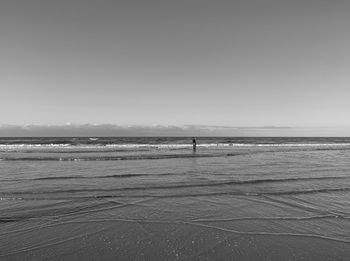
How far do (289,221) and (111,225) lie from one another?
183 inches

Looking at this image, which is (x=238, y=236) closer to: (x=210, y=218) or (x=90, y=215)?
(x=210, y=218)

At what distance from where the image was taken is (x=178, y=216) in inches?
271

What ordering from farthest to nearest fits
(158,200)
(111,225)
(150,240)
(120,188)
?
1. (120,188)
2. (158,200)
3. (111,225)
4. (150,240)

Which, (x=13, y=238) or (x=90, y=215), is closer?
(x=13, y=238)

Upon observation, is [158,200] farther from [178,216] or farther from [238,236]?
[238,236]

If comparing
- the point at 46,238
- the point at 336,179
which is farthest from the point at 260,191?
the point at 46,238

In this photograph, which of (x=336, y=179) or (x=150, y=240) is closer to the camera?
(x=150, y=240)

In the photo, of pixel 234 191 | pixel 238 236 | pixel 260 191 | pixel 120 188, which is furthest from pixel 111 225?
pixel 260 191

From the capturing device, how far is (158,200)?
337 inches

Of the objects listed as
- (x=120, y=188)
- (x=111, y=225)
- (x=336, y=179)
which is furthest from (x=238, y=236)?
(x=336, y=179)

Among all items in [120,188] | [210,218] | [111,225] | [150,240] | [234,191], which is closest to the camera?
[150,240]

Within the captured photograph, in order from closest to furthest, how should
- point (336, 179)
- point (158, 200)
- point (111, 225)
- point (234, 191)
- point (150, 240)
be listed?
point (150, 240), point (111, 225), point (158, 200), point (234, 191), point (336, 179)

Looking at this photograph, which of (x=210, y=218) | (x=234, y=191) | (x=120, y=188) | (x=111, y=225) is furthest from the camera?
(x=120, y=188)

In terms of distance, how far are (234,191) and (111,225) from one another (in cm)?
537
